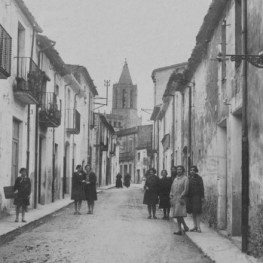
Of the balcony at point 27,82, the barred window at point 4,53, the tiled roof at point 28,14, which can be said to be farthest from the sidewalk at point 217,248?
the tiled roof at point 28,14

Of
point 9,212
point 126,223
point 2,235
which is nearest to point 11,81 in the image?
point 9,212

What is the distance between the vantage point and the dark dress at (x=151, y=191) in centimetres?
1723

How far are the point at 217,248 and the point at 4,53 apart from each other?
7.15 metres

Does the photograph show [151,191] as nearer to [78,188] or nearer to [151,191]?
[151,191]

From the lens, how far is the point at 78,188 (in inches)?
718

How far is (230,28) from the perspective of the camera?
12156 mm

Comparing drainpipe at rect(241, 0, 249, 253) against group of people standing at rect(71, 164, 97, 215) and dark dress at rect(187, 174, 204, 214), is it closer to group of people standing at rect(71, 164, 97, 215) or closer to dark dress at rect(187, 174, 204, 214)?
dark dress at rect(187, 174, 204, 214)

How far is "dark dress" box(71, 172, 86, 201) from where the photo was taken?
18.1m

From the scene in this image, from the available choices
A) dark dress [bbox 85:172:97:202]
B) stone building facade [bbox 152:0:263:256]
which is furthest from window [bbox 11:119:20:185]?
stone building facade [bbox 152:0:263:256]

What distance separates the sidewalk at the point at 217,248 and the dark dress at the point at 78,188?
5.99 m

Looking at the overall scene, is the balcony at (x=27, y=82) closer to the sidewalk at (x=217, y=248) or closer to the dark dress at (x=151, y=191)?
the dark dress at (x=151, y=191)

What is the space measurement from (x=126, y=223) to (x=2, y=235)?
4376 mm

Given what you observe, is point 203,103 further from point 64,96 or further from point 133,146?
point 133,146

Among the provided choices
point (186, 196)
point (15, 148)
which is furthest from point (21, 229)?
point (15, 148)
